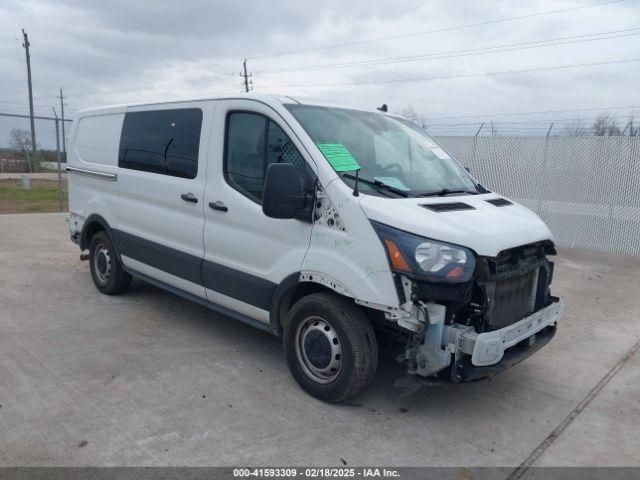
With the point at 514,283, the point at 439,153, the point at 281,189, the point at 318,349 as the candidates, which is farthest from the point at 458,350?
the point at 439,153

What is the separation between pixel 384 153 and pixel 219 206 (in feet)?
4.58

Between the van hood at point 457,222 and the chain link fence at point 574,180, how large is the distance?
737 centimetres

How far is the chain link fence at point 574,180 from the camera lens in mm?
9938

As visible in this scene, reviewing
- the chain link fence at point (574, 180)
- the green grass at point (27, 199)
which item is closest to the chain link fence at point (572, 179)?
the chain link fence at point (574, 180)

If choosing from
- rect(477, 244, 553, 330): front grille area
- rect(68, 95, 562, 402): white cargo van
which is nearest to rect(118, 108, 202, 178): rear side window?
rect(68, 95, 562, 402): white cargo van

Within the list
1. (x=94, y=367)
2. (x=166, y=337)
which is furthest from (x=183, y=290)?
(x=94, y=367)

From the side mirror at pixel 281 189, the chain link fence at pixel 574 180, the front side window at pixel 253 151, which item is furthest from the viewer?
the chain link fence at pixel 574 180

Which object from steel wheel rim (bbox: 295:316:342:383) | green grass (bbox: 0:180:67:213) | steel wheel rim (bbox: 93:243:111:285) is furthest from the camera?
green grass (bbox: 0:180:67:213)

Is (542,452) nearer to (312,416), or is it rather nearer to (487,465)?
(487,465)

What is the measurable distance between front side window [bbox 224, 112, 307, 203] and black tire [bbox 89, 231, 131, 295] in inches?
92.5

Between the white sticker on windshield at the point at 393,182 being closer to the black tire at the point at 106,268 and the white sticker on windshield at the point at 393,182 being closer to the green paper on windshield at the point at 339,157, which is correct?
the green paper on windshield at the point at 339,157

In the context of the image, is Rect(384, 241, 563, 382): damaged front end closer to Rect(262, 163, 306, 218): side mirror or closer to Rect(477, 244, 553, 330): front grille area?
Rect(477, 244, 553, 330): front grille area

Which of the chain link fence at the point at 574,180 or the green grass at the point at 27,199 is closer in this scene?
the chain link fence at the point at 574,180

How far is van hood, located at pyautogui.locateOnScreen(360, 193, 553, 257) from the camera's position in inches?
130
